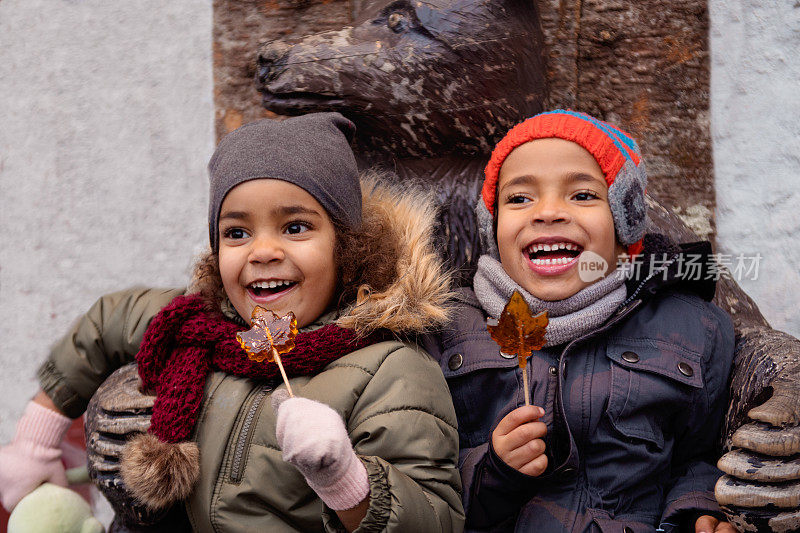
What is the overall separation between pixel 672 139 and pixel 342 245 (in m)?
1.45

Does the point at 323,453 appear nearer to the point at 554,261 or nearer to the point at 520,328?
the point at 520,328

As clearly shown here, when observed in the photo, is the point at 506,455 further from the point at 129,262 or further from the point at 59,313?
the point at 59,313

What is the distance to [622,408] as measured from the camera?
1.88m

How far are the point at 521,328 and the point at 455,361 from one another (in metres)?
0.36

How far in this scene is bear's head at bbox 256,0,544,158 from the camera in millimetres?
2348

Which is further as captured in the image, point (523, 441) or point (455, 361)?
point (455, 361)

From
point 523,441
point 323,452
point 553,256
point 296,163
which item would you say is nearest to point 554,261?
point 553,256

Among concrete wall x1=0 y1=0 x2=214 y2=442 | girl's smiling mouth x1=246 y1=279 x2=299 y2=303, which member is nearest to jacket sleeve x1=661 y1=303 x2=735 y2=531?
girl's smiling mouth x1=246 y1=279 x2=299 y2=303

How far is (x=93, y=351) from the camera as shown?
214 cm

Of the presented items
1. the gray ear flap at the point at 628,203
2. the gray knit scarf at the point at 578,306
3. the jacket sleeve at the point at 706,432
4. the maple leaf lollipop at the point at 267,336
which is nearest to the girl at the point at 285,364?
the maple leaf lollipop at the point at 267,336

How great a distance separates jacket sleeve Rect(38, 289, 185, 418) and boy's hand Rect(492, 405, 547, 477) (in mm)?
1008

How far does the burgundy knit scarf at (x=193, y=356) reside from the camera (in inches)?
72.6

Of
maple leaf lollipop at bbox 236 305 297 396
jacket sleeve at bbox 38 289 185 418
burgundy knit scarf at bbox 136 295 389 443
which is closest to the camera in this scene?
maple leaf lollipop at bbox 236 305 297 396

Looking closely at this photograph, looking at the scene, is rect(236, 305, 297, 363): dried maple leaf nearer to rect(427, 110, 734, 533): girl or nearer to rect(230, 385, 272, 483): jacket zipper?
rect(230, 385, 272, 483): jacket zipper
